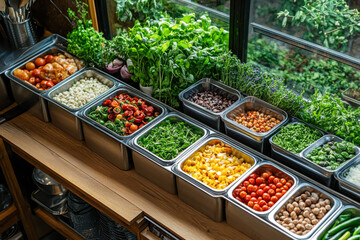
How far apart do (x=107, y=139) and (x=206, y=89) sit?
63 centimetres

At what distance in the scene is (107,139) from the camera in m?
2.41

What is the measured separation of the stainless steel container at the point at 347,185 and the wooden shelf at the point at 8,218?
6.96 ft

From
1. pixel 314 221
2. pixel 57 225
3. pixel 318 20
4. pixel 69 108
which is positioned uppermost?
pixel 318 20

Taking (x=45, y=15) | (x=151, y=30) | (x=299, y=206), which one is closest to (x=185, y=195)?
(x=299, y=206)

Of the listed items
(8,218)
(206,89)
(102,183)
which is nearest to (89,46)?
(206,89)

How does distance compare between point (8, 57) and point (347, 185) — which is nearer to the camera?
point (347, 185)

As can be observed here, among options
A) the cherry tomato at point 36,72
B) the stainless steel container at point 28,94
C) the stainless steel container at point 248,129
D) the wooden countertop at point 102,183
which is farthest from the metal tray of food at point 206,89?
the cherry tomato at point 36,72

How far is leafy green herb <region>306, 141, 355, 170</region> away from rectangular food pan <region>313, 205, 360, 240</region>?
19 cm

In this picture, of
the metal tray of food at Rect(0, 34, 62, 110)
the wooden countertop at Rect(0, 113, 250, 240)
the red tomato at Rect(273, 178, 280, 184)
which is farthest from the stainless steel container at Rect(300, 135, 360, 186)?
the metal tray of food at Rect(0, 34, 62, 110)

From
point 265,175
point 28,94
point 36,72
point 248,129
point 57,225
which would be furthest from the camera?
point 57,225

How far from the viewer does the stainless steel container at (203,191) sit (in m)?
2.08

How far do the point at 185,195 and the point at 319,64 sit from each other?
1.02 meters

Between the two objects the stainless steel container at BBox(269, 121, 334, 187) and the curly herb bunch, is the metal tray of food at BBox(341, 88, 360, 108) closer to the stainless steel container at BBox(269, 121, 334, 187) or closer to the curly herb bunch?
the stainless steel container at BBox(269, 121, 334, 187)

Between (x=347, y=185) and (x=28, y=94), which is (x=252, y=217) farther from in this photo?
(x=28, y=94)
